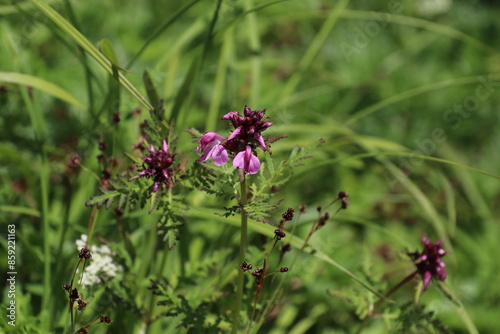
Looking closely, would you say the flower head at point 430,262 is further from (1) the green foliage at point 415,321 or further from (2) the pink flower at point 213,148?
(2) the pink flower at point 213,148

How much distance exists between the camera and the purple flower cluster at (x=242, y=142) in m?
1.22

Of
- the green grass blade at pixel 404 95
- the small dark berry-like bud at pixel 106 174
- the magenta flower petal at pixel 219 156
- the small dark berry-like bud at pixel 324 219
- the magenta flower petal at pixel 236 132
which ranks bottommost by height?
the magenta flower petal at pixel 219 156

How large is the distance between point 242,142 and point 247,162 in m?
0.07

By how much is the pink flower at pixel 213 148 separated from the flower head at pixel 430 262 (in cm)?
67

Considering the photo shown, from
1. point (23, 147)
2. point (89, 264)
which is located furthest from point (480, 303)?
point (23, 147)

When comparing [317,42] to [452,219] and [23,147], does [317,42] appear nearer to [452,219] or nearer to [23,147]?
[452,219]

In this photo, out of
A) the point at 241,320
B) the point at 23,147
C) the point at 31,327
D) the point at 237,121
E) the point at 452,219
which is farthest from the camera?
the point at 23,147

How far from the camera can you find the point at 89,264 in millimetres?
1762

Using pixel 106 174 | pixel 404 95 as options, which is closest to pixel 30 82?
pixel 106 174

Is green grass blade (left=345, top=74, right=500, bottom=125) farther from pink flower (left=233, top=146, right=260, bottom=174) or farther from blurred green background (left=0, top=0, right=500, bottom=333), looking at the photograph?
pink flower (left=233, top=146, right=260, bottom=174)

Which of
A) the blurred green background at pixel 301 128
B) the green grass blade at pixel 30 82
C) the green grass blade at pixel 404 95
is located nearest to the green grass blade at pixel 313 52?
the blurred green background at pixel 301 128

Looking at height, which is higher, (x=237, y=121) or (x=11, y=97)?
(x=11, y=97)

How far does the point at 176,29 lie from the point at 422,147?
1908 millimetres

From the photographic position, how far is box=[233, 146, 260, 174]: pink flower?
3.96 ft
